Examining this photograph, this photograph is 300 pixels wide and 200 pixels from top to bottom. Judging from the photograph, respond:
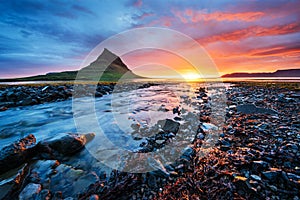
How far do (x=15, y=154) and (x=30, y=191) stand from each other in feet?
4.18

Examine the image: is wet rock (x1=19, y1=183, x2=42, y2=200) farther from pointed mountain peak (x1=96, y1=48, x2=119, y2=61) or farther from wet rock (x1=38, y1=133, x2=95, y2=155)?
pointed mountain peak (x1=96, y1=48, x2=119, y2=61)

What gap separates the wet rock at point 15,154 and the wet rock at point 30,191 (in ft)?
3.27

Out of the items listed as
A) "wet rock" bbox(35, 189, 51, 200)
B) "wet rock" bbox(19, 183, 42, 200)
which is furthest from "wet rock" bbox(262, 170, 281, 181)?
"wet rock" bbox(19, 183, 42, 200)

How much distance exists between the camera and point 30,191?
84.6 inches

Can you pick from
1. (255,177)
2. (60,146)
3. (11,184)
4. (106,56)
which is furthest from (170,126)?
(106,56)

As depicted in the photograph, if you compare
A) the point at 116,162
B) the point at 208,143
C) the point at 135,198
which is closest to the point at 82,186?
the point at 116,162

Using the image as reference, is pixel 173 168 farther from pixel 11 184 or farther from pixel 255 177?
pixel 11 184

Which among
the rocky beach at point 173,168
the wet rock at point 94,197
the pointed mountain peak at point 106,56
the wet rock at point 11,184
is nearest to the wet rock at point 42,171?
the rocky beach at point 173,168

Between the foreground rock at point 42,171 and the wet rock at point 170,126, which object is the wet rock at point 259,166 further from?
the foreground rock at point 42,171

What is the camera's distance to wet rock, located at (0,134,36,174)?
2.75 m

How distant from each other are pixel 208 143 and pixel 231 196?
1732mm

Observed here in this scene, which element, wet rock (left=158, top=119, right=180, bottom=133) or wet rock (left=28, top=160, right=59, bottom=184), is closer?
wet rock (left=28, top=160, right=59, bottom=184)

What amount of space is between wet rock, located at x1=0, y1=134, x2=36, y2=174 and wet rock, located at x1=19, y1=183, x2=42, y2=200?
1.00 meters

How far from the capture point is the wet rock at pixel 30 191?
2070 millimetres
